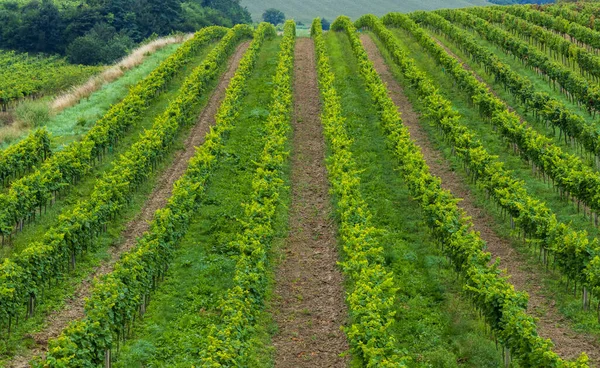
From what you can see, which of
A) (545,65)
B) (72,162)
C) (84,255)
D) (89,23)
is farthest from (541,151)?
(89,23)

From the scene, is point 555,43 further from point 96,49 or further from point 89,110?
point 96,49

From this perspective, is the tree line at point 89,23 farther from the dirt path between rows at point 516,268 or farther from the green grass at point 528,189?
the dirt path between rows at point 516,268

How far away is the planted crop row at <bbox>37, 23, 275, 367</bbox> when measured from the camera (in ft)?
72.0

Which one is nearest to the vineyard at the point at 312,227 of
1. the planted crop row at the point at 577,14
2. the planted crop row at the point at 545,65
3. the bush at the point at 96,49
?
the planted crop row at the point at 545,65

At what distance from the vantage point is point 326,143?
43.8 m

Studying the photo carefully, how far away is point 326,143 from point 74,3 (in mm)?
92187

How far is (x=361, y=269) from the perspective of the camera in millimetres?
26844

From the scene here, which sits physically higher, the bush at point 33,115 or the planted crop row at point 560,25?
the planted crop row at point 560,25

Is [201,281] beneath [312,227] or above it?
beneath

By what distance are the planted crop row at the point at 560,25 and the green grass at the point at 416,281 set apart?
27453mm

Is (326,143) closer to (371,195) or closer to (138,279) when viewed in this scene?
(371,195)

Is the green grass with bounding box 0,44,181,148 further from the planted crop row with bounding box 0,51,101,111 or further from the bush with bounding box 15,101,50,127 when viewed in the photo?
the planted crop row with bounding box 0,51,101,111

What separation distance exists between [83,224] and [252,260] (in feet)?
24.6

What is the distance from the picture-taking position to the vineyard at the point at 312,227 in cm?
2450
